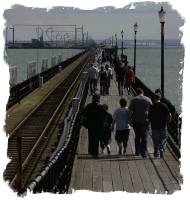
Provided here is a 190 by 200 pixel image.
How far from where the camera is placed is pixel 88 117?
32.2ft

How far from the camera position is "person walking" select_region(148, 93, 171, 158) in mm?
9664

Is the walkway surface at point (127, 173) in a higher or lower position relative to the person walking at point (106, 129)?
lower

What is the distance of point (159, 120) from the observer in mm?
9766

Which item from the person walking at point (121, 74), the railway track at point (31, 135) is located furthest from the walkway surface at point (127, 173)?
the person walking at point (121, 74)

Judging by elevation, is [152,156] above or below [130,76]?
below

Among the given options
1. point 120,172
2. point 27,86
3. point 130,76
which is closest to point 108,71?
point 130,76

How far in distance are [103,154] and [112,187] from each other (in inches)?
103

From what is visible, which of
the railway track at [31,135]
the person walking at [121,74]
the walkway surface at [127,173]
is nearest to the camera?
the walkway surface at [127,173]

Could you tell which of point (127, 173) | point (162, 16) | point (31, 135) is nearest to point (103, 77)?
point (31, 135)

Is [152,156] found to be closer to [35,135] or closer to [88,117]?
[88,117]

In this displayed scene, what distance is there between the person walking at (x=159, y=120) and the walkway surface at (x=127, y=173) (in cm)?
33

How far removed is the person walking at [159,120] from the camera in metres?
9.66

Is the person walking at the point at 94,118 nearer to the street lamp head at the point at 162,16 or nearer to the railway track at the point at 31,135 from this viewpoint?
the railway track at the point at 31,135

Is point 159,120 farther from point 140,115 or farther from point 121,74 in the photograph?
point 121,74
